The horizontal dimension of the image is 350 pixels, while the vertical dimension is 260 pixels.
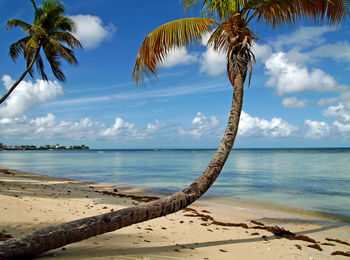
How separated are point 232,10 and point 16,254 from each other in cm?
572

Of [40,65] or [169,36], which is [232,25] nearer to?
[169,36]

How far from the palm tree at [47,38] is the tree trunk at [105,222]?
13.5m

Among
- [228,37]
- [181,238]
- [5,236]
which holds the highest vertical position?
[228,37]

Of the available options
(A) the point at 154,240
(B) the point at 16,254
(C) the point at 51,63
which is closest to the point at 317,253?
(A) the point at 154,240

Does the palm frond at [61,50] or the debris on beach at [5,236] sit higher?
the palm frond at [61,50]

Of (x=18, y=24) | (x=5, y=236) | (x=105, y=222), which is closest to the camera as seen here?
(x=105, y=222)

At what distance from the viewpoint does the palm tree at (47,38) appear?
51.6ft

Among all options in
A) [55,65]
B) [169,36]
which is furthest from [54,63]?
[169,36]

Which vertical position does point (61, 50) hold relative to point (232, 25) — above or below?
above

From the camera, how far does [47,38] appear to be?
1620cm

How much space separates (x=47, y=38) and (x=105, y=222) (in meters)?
15.4

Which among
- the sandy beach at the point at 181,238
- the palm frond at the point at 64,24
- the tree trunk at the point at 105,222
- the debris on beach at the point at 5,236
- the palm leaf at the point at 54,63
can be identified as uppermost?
the palm frond at the point at 64,24

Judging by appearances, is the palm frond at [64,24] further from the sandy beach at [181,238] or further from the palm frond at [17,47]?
the sandy beach at [181,238]

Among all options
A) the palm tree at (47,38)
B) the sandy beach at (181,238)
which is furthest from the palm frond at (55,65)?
the sandy beach at (181,238)
